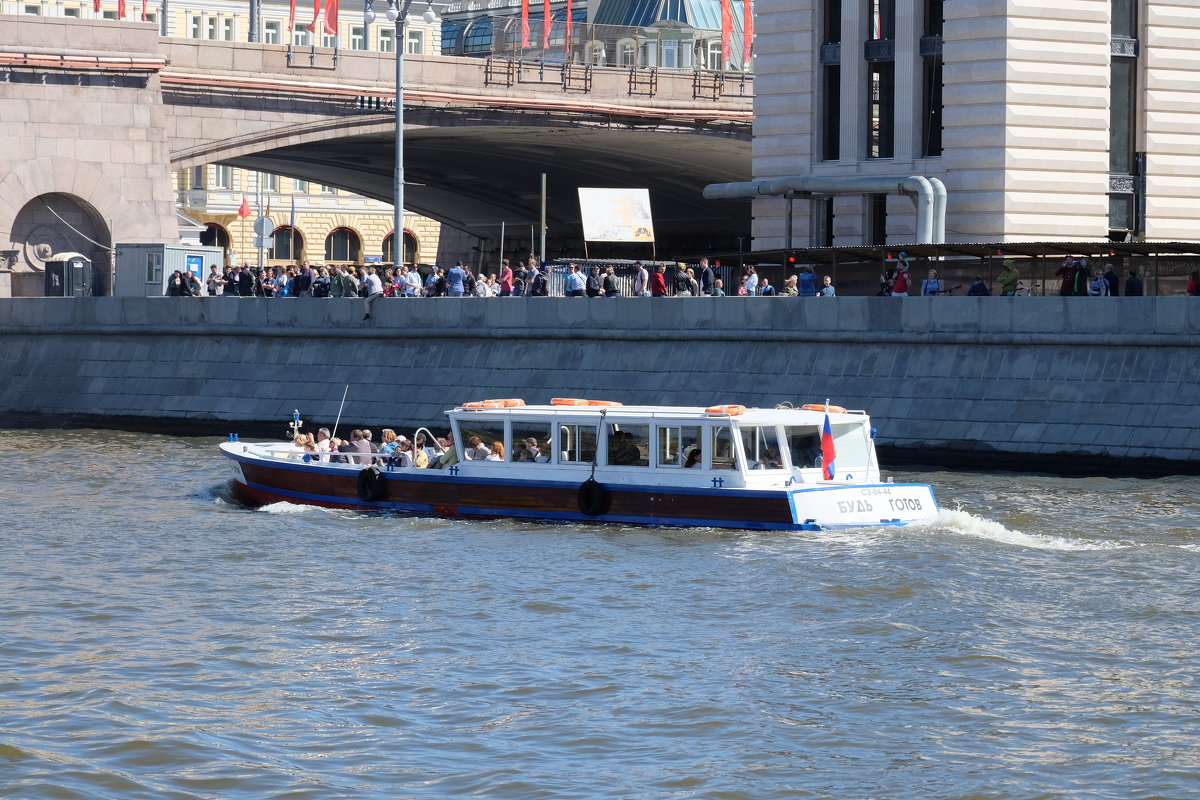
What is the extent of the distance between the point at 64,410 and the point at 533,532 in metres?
20.6

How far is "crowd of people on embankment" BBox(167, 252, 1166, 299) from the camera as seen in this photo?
110 feet

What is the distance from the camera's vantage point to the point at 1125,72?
42.6 metres

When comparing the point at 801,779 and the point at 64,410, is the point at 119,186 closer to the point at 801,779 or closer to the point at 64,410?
the point at 64,410

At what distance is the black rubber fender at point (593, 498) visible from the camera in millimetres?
25531

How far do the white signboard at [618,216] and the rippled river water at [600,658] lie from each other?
45.1 ft

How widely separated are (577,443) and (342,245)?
65.3 meters

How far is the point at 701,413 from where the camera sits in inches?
986

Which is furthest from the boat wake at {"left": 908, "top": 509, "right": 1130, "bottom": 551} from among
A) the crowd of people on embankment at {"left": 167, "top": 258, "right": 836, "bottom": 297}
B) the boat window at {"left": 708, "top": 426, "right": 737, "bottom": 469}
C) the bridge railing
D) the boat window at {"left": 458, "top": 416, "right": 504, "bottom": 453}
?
the bridge railing

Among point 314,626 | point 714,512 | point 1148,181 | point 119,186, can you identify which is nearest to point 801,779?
point 314,626

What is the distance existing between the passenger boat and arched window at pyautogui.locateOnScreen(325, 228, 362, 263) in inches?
2475

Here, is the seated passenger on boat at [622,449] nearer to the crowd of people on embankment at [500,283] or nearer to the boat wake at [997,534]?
the boat wake at [997,534]

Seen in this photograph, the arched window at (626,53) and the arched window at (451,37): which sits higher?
the arched window at (451,37)

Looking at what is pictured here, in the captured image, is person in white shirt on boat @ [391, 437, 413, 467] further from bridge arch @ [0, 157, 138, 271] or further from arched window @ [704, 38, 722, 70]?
arched window @ [704, 38, 722, 70]

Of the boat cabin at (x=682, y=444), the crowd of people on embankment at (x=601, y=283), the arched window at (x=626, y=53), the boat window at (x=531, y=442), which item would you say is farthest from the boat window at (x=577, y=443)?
the arched window at (x=626, y=53)
